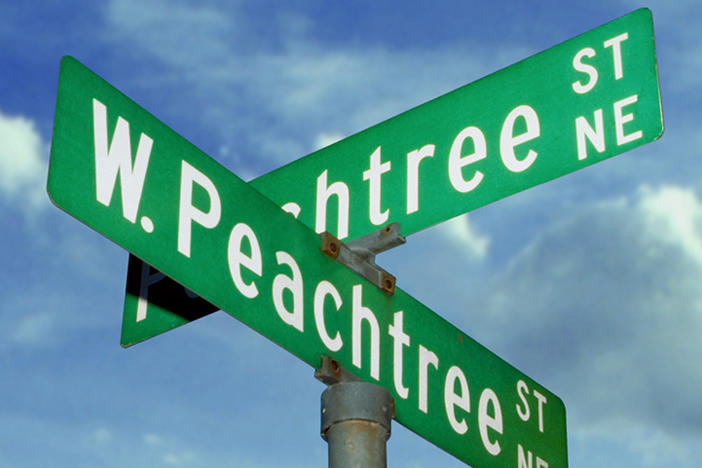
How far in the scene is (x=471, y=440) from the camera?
3.55 m

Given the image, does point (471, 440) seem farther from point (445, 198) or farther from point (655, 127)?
point (655, 127)

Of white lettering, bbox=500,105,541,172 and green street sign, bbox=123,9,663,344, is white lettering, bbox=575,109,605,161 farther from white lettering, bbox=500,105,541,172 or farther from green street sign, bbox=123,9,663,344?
white lettering, bbox=500,105,541,172

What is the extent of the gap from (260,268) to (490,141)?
37.5 inches

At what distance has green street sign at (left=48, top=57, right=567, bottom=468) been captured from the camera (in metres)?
2.66

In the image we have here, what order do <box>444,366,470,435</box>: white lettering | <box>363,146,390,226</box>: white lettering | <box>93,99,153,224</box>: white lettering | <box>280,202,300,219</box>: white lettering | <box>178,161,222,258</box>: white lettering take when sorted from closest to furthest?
<box>93,99,153,224</box>: white lettering → <box>178,161,222,258</box>: white lettering → <box>444,366,470,435</box>: white lettering → <box>363,146,390,226</box>: white lettering → <box>280,202,300,219</box>: white lettering

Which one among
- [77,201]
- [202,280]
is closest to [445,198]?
[202,280]

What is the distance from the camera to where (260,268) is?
Answer: 3008 mm

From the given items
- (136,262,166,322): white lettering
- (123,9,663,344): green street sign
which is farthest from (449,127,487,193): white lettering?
(136,262,166,322): white lettering

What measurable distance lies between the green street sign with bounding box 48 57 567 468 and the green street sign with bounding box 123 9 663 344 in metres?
0.36

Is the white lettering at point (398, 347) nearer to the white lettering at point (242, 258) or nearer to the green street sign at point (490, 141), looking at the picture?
the green street sign at point (490, 141)

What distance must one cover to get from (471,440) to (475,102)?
1090 millimetres

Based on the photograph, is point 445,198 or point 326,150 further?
point 326,150

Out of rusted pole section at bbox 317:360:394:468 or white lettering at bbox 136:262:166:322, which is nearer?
rusted pole section at bbox 317:360:394:468

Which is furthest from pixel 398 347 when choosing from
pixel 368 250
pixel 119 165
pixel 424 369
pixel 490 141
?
pixel 119 165
